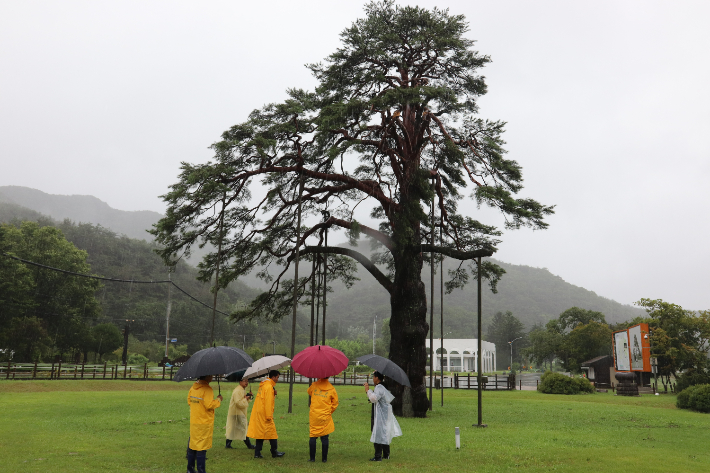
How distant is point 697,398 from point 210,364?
22.1 meters

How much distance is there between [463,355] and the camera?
81125 mm

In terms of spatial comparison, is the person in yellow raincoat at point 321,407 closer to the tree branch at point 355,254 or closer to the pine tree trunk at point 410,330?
the pine tree trunk at point 410,330

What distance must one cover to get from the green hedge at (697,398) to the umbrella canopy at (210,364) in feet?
69.7

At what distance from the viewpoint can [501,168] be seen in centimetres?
1809

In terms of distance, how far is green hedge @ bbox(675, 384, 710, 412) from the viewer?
69.1 feet

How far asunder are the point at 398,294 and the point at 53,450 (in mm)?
11476

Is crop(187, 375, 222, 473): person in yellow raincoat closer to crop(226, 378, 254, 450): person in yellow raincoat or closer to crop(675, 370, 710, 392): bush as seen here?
crop(226, 378, 254, 450): person in yellow raincoat

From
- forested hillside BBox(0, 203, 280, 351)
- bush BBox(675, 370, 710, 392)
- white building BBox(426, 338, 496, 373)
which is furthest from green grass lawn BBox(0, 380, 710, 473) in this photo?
forested hillside BBox(0, 203, 280, 351)

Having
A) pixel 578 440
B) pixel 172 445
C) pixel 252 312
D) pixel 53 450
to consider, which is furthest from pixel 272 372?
pixel 252 312

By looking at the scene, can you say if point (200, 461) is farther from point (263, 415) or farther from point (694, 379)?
point (694, 379)

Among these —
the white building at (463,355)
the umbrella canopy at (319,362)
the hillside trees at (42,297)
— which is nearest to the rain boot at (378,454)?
the umbrella canopy at (319,362)

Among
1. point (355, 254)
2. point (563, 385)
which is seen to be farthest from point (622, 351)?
point (355, 254)

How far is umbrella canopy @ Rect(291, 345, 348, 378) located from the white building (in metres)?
63.8

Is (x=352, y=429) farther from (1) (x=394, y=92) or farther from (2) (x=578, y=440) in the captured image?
(1) (x=394, y=92)
